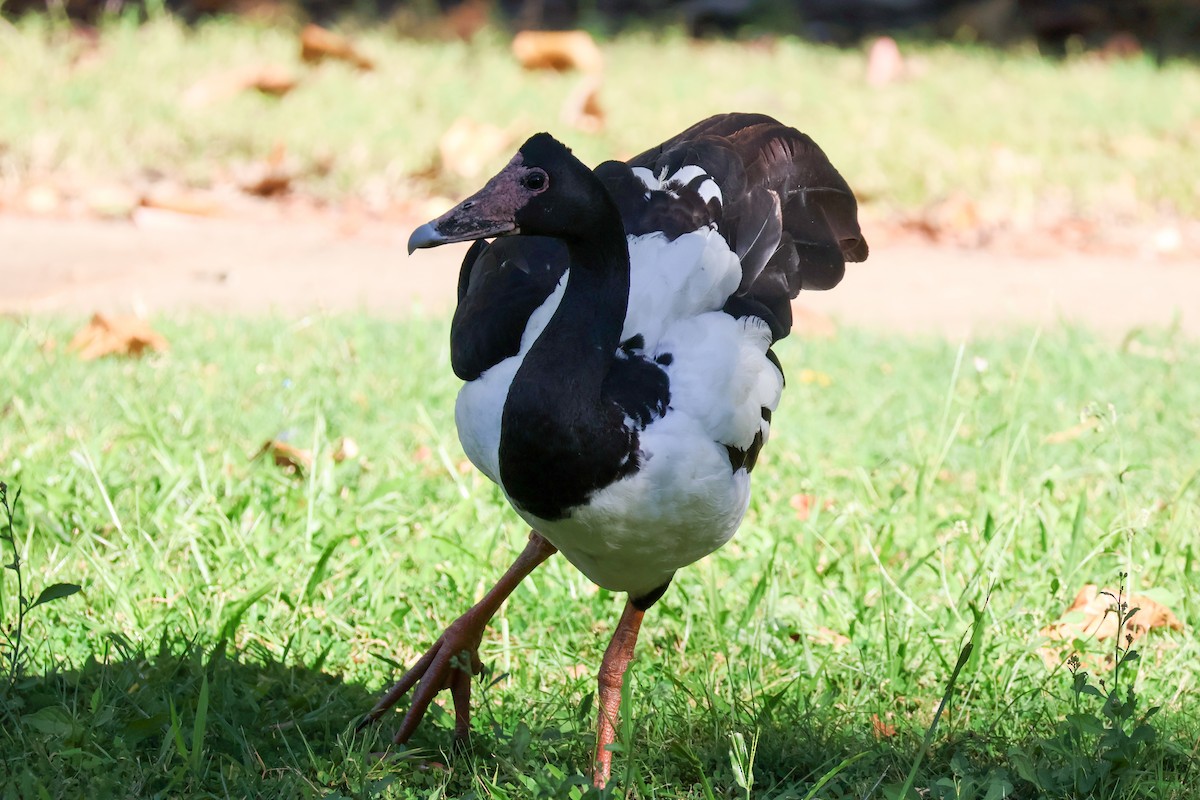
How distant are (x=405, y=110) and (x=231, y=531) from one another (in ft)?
14.8

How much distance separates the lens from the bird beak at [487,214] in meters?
2.31

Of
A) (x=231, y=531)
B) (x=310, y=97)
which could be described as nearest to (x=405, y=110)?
(x=310, y=97)

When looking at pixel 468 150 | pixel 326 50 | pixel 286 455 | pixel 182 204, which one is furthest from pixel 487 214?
pixel 326 50

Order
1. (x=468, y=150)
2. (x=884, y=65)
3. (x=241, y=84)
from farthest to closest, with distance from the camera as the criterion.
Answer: (x=884, y=65) → (x=241, y=84) → (x=468, y=150)

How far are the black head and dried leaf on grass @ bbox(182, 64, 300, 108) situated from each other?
5.41 meters

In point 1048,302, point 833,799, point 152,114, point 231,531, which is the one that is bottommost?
point 833,799

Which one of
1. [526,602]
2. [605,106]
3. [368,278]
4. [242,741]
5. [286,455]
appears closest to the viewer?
[242,741]

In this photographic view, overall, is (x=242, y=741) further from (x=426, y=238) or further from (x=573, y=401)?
(x=426, y=238)

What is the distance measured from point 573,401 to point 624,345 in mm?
310

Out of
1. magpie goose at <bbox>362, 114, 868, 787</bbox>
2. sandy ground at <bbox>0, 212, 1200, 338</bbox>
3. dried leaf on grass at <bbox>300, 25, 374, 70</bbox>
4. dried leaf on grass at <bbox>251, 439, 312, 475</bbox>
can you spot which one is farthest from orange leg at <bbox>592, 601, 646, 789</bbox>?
dried leaf on grass at <bbox>300, 25, 374, 70</bbox>

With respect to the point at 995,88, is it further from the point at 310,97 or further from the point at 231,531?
the point at 231,531

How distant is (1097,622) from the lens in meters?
3.11

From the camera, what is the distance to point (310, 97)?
743 centimetres

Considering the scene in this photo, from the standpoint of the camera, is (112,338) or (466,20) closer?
(112,338)
